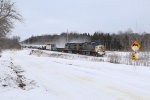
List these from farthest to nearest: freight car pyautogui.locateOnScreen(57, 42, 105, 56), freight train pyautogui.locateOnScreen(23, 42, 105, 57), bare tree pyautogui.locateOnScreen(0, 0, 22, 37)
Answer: freight car pyautogui.locateOnScreen(57, 42, 105, 56) < freight train pyautogui.locateOnScreen(23, 42, 105, 57) < bare tree pyautogui.locateOnScreen(0, 0, 22, 37)

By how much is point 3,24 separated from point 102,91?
1519cm

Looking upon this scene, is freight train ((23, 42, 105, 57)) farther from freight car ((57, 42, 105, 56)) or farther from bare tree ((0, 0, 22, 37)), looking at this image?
bare tree ((0, 0, 22, 37))

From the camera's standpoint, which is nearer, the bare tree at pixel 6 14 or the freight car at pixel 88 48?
the bare tree at pixel 6 14

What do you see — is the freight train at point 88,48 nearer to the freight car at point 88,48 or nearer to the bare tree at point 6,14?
the freight car at point 88,48

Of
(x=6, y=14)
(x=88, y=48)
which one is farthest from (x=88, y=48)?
(x=6, y=14)

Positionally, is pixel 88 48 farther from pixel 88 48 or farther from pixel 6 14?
pixel 6 14

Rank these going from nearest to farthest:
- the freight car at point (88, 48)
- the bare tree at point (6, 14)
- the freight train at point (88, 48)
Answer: the bare tree at point (6, 14)
the freight train at point (88, 48)
the freight car at point (88, 48)

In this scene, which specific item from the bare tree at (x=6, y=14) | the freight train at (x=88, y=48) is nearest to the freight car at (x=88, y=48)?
the freight train at (x=88, y=48)

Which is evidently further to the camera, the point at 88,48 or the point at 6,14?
the point at 88,48

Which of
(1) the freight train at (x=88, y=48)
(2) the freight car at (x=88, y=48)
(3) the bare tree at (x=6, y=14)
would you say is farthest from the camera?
(2) the freight car at (x=88, y=48)

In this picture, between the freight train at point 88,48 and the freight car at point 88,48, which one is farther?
the freight car at point 88,48

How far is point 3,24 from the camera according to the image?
24.0m

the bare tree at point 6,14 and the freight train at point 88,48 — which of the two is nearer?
the bare tree at point 6,14

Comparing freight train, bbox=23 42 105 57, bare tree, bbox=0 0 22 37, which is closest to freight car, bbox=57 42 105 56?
freight train, bbox=23 42 105 57
